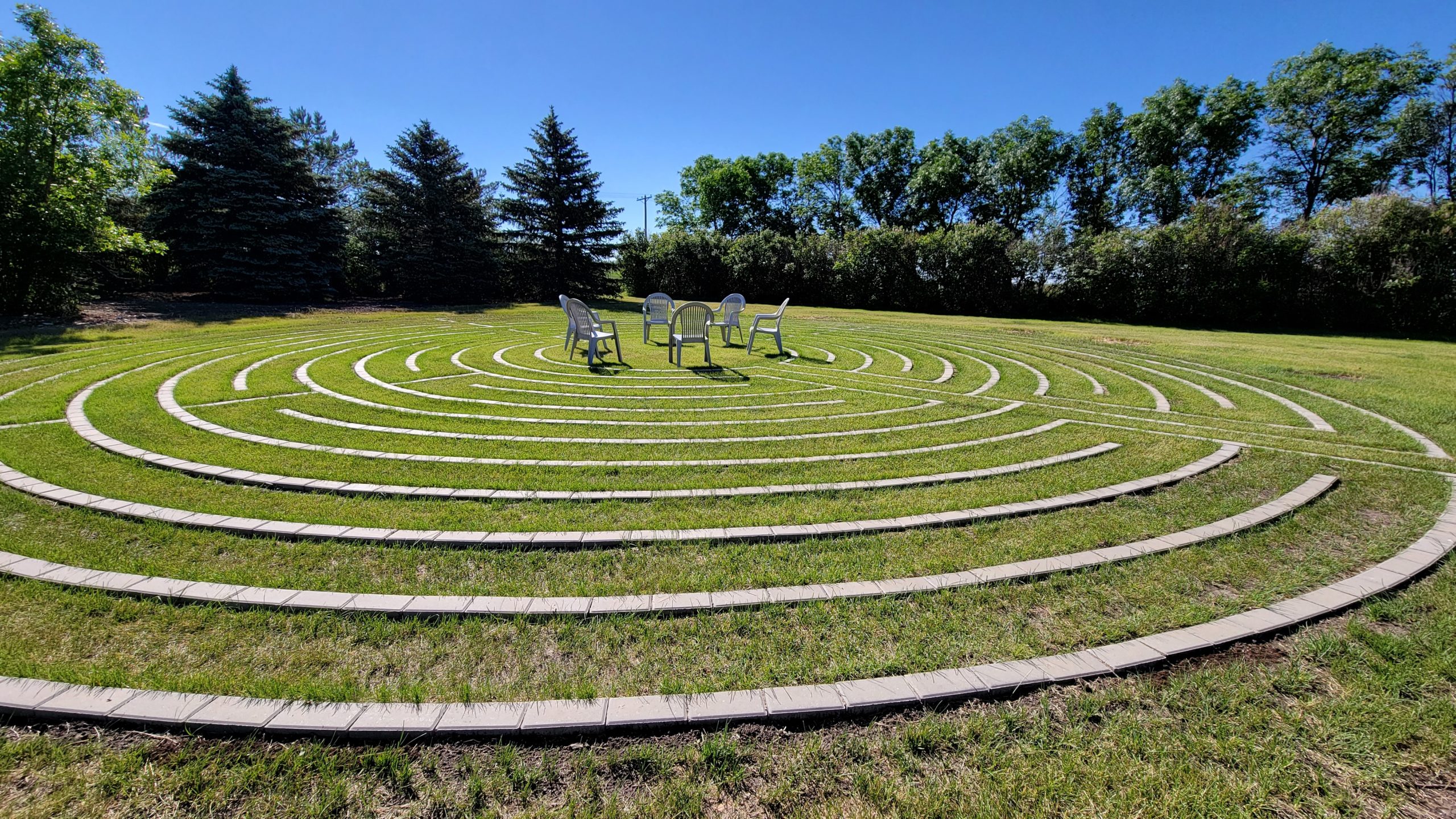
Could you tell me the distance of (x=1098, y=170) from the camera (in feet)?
121

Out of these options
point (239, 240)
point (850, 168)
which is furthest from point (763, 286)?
point (239, 240)

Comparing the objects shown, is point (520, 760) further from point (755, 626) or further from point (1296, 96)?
point (1296, 96)

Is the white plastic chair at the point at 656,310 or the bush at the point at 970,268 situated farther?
the bush at the point at 970,268

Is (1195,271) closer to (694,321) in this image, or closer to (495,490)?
(694,321)

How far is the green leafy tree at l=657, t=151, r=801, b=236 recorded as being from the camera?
52.3m

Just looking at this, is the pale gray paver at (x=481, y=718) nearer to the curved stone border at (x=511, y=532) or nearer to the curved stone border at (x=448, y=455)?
the curved stone border at (x=511, y=532)

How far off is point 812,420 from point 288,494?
4839 mm

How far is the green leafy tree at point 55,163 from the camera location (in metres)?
14.8

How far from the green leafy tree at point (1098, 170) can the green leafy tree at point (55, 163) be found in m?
43.9

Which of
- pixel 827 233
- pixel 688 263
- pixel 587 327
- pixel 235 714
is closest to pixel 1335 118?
pixel 827 233

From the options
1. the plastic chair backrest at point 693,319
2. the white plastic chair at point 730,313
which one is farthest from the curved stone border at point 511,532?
the white plastic chair at point 730,313

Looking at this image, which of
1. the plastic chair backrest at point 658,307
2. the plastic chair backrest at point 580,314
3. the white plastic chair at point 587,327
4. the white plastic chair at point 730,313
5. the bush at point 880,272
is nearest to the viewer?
the white plastic chair at point 587,327

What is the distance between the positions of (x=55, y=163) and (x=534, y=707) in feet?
77.9

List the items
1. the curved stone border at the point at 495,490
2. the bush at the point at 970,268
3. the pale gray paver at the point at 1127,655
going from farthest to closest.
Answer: the bush at the point at 970,268, the curved stone border at the point at 495,490, the pale gray paver at the point at 1127,655
